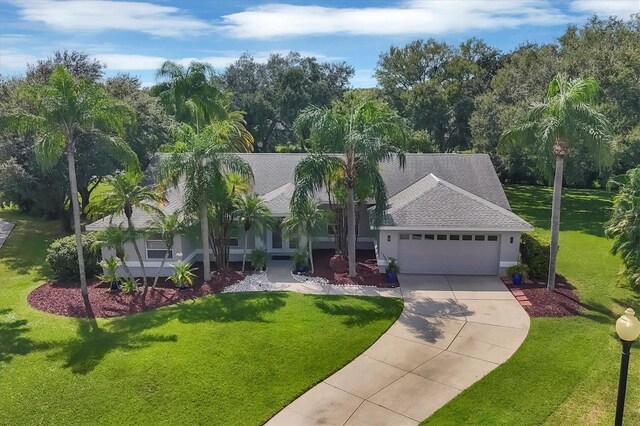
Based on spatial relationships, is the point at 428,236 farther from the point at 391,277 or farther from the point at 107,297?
the point at 107,297

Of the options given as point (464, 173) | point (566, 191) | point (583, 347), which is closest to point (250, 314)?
point (583, 347)

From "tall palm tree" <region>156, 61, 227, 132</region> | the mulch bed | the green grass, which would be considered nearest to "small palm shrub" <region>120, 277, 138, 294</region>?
the green grass

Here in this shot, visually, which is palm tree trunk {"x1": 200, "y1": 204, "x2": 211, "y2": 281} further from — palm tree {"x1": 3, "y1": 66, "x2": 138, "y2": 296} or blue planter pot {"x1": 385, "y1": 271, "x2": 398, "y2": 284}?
blue planter pot {"x1": 385, "y1": 271, "x2": 398, "y2": 284}

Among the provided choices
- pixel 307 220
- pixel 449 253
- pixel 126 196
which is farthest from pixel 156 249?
pixel 449 253

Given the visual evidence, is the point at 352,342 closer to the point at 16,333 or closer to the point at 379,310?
the point at 379,310

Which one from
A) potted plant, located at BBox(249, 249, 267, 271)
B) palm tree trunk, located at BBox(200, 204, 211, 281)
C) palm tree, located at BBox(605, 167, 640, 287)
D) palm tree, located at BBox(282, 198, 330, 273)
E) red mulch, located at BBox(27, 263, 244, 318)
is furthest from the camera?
potted plant, located at BBox(249, 249, 267, 271)

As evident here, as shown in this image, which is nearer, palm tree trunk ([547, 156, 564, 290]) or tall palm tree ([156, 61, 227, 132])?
palm tree trunk ([547, 156, 564, 290])
